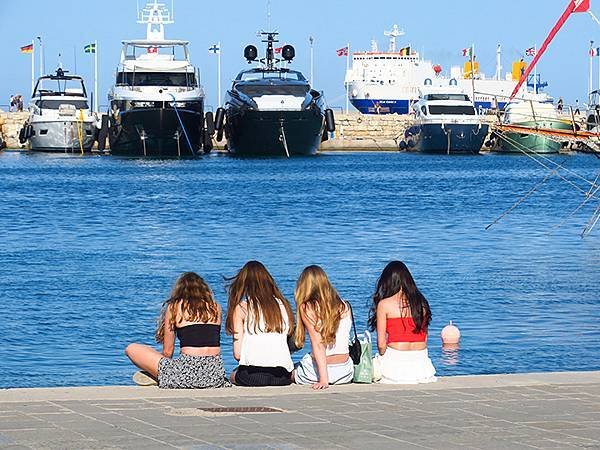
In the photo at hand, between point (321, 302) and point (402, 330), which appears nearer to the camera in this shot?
point (321, 302)

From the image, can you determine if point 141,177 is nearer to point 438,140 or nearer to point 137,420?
point 438,140

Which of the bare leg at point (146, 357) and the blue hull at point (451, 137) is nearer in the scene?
the bare leg at point (146, 357)

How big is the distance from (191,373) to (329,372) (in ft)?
3.46

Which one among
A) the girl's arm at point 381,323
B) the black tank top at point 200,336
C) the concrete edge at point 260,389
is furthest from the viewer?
the girl's arm at point 381,323

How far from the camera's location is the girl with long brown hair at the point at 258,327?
11.1 metres

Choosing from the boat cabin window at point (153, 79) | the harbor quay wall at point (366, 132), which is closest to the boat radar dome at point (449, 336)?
the boat cabin window at point (153, 79)

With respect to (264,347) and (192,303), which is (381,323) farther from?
(192,303)

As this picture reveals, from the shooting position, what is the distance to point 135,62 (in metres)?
68.9

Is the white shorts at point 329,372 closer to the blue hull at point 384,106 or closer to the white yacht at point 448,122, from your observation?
the white yacht at point 448,122

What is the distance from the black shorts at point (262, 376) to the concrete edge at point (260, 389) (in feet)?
0.80

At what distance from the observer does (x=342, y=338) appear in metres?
11.1

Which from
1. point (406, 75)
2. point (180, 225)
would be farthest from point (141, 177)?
point (406, 75)

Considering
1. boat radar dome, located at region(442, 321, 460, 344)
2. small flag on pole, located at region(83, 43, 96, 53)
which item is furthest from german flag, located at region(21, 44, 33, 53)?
boat radar dome, located at region(442, 321, 460, 344)

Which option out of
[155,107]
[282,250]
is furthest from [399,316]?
[155,107]
